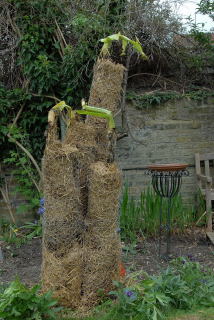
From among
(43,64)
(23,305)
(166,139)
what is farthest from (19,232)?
(23,305)

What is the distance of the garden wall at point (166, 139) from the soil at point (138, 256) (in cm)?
119

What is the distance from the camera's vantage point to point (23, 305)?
320 centimetres

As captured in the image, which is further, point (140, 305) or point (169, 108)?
point (169, 108)

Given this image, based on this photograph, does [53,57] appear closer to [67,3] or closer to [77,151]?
[67,3]

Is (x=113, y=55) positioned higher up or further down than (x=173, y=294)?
higher up

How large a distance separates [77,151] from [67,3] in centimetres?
421

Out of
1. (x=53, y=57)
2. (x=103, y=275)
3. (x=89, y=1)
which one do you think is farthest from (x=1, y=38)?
(x=103, y=275)

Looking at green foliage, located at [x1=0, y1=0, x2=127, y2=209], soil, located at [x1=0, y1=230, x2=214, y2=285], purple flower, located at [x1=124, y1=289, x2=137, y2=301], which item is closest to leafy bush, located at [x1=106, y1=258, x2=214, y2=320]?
purple flower, located at [x1=124, y1=289, x2=137, y2=301]

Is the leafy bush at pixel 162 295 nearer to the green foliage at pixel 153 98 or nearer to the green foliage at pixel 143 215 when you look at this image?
the green foliage at pixel 143 215

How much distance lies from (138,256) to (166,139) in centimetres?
245

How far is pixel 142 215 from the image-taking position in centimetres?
613

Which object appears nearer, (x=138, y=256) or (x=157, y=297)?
(x=157, y=297)

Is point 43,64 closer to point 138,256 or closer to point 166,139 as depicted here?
point 166,139

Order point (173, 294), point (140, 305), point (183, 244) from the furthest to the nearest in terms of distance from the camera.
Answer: point (183, 244) → point (173, 294) → point (140, 305)
